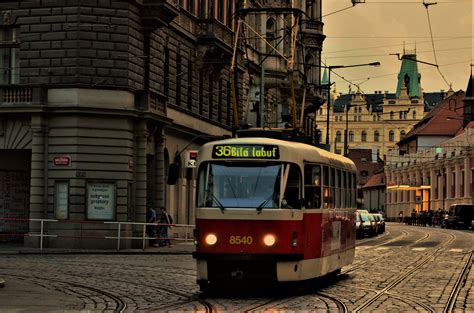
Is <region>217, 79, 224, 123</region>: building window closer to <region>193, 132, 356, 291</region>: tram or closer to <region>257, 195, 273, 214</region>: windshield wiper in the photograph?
<region>193, 132, 356, 291</region>: tram

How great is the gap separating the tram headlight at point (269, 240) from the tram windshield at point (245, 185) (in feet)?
1.64

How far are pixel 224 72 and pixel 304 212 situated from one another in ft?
109

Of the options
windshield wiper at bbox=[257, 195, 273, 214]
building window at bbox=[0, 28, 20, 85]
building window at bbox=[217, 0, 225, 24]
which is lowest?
windshield wiper at bbox=[257, 195, 273, 214]

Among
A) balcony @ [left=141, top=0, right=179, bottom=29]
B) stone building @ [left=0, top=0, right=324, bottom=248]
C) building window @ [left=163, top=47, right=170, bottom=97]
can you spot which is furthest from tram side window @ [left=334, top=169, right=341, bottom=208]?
building window @ [left=163, top=47, right=170, bottom=97]

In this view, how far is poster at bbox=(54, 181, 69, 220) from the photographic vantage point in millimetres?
35844

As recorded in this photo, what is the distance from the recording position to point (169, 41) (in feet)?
138

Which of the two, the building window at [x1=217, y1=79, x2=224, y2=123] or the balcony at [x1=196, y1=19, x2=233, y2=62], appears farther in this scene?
the building window at [x1=217, y1=79, x2=224, y2=123]

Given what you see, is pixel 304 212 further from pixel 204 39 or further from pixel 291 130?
pixel 204 39

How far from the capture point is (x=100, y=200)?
119 feet

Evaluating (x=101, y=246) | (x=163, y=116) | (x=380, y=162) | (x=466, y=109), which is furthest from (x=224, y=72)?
(x=380, y=162)

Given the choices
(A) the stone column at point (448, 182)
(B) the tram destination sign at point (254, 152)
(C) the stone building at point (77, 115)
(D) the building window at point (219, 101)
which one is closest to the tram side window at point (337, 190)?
(B) the tram destination sign at point (254, 152)

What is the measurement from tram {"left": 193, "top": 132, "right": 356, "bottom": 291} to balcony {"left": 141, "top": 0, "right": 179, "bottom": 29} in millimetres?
19261

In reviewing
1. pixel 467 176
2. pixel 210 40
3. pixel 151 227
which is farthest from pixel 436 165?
pixel 151 227

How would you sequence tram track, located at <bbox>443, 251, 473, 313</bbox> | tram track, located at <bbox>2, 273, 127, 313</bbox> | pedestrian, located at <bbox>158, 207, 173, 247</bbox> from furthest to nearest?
pedestrian, located at <bbox>158, 207, 173, 247</bbox> → tram track, located at <bbox>443, 251, 473, 313</bbox> → tram track, located at <bbox>2, 273, 127, 313</bbox>
